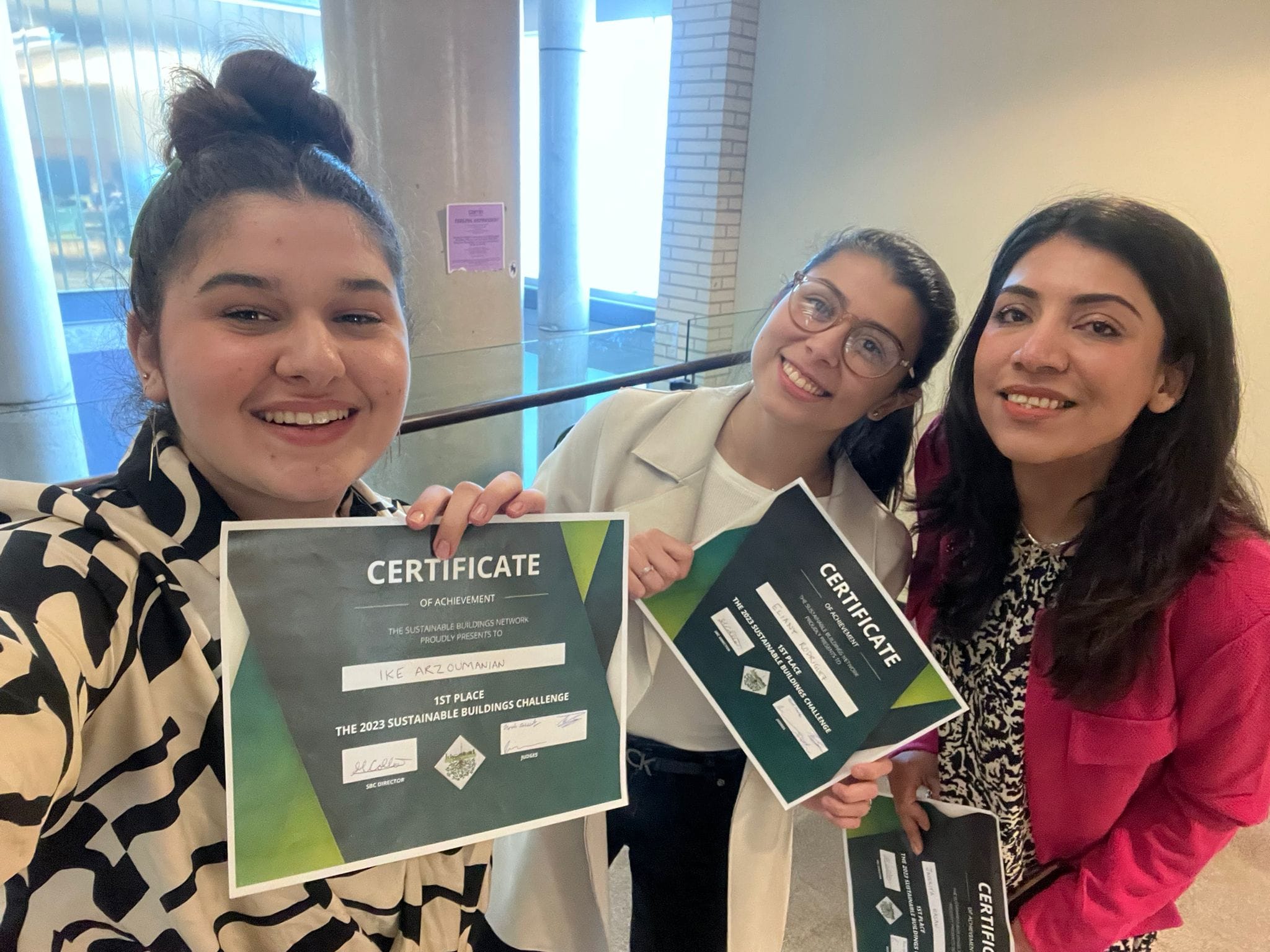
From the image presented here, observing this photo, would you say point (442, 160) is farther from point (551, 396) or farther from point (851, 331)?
point (851, 331)

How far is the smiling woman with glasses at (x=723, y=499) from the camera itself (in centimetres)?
131

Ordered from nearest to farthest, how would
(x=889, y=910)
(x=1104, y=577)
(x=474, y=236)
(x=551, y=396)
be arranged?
(x=1104, y=577) → (x=889, y=910) → (x=551, y=396) → (x=474, y=236)

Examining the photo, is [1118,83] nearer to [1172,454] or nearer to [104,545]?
[1172,454]

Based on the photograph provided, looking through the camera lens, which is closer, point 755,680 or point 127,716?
point 127,716

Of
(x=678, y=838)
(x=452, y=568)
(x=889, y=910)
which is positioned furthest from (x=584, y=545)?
(x=889, y=910)

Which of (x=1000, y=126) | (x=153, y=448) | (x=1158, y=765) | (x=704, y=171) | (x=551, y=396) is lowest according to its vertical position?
(x=1158, y=765)

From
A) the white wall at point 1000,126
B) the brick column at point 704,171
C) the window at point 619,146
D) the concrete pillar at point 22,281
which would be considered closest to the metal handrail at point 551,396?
the white wall at point 1000,126

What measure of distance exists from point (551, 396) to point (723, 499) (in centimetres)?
157

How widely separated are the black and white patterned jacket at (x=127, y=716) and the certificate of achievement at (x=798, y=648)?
0.57m

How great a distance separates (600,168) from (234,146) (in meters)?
8.60

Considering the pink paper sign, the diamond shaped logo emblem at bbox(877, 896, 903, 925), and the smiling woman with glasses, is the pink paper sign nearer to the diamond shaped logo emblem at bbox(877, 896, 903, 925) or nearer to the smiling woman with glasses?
Result: the smiling woman with glasses

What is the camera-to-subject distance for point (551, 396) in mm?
2844

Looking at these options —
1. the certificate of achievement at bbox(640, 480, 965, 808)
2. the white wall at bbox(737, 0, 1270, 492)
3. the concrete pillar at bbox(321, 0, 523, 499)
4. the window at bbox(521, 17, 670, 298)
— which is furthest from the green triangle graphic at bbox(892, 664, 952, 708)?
the window at bbox(521, 17, 670, 298)

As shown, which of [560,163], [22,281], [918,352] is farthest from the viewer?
[560,163]
